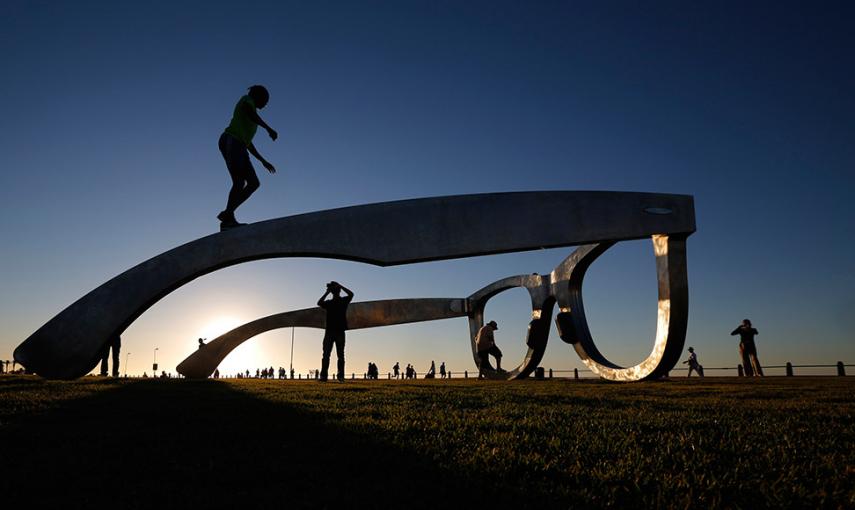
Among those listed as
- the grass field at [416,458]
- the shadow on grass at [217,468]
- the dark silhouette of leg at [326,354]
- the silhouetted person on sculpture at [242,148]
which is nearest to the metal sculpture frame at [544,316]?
the grass field at [416,458]

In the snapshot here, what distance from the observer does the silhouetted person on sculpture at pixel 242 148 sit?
682cm

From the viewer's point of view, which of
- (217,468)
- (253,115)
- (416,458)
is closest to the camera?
(217,468)

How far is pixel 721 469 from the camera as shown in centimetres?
246

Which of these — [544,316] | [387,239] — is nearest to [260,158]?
[387,239]

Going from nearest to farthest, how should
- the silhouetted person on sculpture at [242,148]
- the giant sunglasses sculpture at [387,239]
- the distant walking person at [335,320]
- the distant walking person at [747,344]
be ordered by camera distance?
the giant sunglasses sculpture at [387,239]
the silhouetted person on sculpture at [242,148]
the distant walking person at [335,320]
the distant walking person at [747,344]

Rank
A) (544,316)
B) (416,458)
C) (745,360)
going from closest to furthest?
(416,458) → (544,316) → (745,360)

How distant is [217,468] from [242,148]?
5.38 meters

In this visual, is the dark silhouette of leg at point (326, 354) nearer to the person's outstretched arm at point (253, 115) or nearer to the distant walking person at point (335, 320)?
the distant walking person at point (335, 320)

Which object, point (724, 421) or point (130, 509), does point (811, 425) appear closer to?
point (724, 421)

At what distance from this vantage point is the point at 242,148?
6.88m

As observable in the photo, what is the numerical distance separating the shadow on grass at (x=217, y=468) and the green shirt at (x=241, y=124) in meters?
4.18

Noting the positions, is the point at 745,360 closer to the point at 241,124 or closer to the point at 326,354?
the point at 326,354

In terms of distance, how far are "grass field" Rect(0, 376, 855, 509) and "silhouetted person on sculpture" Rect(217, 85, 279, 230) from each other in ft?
10.7

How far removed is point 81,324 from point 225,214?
2174mm
